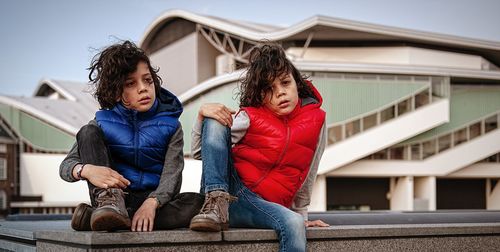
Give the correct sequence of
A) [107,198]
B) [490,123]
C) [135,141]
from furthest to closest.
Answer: [490,123] < [135,141] < [107,198]

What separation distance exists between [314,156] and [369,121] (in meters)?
24.5

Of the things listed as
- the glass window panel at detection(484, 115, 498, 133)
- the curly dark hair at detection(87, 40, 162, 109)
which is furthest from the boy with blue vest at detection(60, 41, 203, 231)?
the glass window panel at detection(484, 115, 498, 133)

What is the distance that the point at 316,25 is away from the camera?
28.8 metres

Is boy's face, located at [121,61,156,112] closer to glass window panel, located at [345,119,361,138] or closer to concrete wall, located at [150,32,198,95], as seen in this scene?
glass window panel, located at [345,119,361,138]

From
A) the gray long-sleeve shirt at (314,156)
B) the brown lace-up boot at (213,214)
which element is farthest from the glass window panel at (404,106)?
the brown lace-up boot at (213,214)

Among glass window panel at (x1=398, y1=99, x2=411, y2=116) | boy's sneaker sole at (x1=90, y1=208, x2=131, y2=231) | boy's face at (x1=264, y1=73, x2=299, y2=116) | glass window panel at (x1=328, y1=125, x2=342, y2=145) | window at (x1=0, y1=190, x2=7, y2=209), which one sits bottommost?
window at (x1=0, y1=190, x2=7, y2=209)

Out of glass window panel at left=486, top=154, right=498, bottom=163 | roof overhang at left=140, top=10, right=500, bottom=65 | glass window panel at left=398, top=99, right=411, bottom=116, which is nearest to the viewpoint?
glass window panel at left=398, top=99, right=411, bottom=116

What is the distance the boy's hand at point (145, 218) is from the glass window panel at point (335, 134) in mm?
24674

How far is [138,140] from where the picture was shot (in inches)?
154

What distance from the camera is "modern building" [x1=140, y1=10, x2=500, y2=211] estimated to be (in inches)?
1102

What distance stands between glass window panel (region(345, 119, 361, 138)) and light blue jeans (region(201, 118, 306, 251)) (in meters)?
24.4

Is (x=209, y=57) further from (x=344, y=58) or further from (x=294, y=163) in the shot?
(x=294, y=163)

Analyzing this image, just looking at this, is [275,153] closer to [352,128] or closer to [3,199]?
[352,128]

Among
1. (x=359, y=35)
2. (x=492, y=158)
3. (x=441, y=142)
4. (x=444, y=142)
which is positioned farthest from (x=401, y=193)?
(x=359, y=35)
